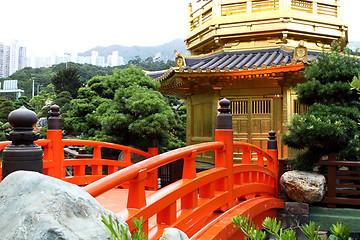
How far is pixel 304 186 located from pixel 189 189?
3028mm

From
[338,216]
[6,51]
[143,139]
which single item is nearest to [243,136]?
[143,139]

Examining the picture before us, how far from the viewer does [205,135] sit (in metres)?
9.41

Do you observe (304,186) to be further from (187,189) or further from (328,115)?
(187,189)

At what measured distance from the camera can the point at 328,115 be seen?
532 cm

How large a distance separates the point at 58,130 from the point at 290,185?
13.7ft

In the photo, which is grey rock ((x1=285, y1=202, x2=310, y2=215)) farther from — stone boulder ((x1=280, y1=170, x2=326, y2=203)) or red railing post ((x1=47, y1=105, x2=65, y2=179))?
red railing post ((x1=47, y1=105, x2=65, y2=179))

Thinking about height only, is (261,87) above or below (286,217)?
above

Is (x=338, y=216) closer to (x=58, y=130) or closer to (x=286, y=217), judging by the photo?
(x=286, y=217)

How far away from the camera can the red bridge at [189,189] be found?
2.47 m

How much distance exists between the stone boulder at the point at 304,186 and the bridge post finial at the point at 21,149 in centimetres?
449

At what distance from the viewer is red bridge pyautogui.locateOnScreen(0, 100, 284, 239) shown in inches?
97.2

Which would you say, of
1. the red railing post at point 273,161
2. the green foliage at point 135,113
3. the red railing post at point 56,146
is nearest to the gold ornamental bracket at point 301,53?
the red railing post at point 273,161

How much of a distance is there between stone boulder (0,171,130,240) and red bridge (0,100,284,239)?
737 millimetres

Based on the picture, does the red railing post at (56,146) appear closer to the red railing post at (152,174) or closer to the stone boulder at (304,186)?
the red railing post at (152,174)
